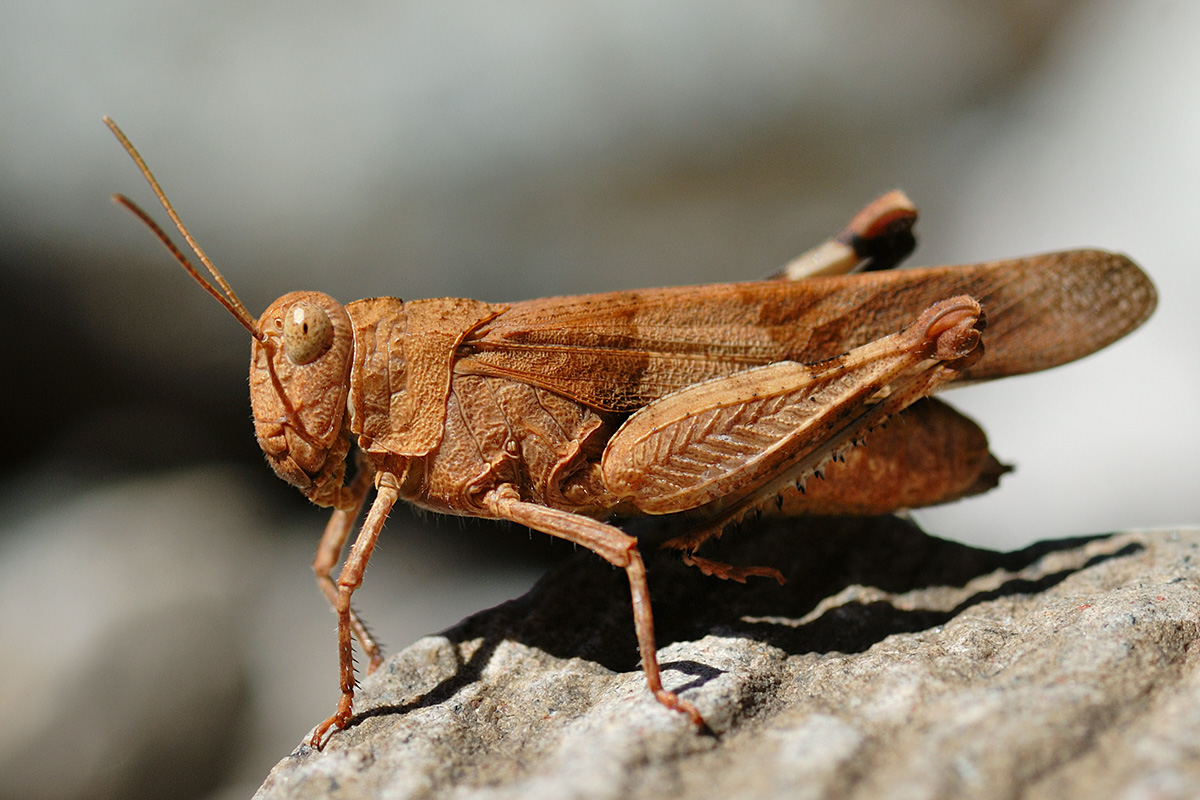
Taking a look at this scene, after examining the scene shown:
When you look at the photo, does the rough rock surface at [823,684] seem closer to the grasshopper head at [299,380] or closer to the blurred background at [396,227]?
the grasshopper head at [299,380]

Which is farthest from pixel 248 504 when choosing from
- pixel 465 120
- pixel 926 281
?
pixel 926 281

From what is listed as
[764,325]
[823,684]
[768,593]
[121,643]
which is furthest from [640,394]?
[121,643]

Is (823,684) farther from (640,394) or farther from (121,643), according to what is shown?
(121,643)

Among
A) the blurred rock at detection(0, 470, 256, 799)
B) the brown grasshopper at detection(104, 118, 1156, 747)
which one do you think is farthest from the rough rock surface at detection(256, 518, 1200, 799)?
the blurred rock at detection(0, 470, 256, 799)

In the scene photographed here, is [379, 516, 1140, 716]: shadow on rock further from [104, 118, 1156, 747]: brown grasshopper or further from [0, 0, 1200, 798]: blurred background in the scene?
[0, 0, 1200, 798]: blurred background

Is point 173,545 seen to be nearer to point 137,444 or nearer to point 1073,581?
point 137,444

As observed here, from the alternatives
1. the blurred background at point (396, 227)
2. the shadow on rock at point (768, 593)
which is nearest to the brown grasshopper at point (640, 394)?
the shadow on rock at point (768, 593)
